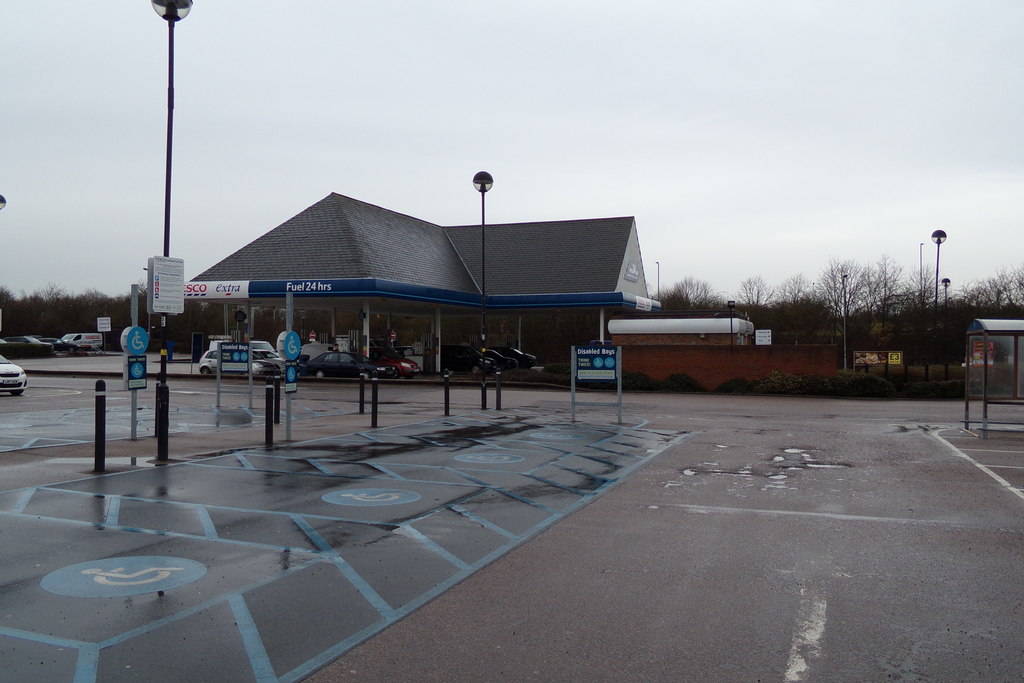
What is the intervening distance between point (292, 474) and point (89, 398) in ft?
52.9

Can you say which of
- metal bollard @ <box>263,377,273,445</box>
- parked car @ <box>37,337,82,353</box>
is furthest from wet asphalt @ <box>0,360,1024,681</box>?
parked car @ <box>37,337,82,353</box>

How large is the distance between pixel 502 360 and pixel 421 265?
630cm

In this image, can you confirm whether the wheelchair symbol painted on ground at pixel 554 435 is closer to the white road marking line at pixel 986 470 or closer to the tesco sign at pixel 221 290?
the white road marking line at pixel 986 470

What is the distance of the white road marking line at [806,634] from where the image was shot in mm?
4375

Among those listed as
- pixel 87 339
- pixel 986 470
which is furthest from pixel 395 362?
pixel 87 339

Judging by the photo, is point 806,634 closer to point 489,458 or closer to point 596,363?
point 489,458

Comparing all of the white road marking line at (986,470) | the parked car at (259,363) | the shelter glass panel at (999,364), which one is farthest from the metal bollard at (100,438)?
the parked car at (259,363)

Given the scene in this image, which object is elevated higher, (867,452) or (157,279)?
(157,279)

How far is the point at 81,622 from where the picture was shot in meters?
4.88

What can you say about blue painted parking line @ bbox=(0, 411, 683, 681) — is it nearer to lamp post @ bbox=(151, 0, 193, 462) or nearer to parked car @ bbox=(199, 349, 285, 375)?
lamp post @ bbox=(151, 0, 193, 462)

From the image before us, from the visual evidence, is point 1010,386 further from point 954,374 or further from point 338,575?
point 954,374

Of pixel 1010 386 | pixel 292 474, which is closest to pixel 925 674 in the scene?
pixel 292 474

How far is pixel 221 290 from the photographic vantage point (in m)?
35.4

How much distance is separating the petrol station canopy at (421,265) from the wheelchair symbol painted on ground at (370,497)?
24.4m
